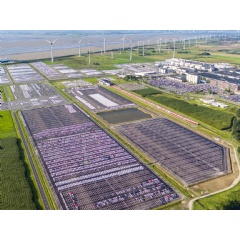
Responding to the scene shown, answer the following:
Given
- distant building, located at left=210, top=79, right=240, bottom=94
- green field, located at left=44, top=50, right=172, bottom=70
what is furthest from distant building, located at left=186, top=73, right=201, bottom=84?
green field, located at left=44, top=50, right=172, bottom=70

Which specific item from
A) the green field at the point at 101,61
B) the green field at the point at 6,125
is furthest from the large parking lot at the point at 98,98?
the green field at the point at 101,61

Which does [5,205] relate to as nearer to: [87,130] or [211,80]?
[87,130]

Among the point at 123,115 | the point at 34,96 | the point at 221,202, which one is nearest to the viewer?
the point at 221,202

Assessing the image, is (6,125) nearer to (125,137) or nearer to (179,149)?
(125,137)

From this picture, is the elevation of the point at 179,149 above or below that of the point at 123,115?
below

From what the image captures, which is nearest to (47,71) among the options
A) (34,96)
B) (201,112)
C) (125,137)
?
(34,96)

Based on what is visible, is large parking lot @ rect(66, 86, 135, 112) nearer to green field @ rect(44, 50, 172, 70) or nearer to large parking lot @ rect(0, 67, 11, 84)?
large parking lot @ rect(0, 67, 11, 84)
